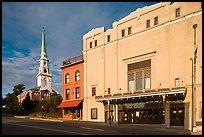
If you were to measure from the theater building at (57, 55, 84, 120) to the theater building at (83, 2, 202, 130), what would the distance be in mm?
1553

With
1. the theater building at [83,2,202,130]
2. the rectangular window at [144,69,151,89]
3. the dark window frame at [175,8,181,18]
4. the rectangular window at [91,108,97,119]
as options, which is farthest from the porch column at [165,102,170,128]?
the rectangular window at [91,108,97,119]

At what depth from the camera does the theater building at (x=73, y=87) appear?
1612 inches

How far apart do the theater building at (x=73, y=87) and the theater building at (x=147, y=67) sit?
1553 millimetres

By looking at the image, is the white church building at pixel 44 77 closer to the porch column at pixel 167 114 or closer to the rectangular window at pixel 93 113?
the rectangular window at pixel 93 113

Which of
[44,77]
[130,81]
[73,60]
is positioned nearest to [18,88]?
[44,77]

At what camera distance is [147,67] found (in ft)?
102

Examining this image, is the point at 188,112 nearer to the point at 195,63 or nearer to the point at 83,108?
the point at 195,63

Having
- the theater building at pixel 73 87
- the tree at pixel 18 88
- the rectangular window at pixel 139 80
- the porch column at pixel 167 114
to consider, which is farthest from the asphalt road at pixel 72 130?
the tree at pixel 18 88

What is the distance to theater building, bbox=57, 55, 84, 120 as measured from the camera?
1612 inches

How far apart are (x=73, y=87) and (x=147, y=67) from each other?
1605cm

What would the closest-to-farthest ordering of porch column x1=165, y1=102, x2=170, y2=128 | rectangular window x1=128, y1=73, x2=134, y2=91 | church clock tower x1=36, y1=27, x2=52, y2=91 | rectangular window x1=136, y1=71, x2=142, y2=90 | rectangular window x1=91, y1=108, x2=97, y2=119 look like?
porch column x1=165, y1=102, x2=170, y2=128, rectangular window x1=136, y1=71, x2=142, y2=90, rectangular window x1=128, y1=73, x2=134, y2=91, rectangular window x1=91, y1=108, x2=97, y2=119, church clock tower x1=36, y1=27, x2=52, y2=91

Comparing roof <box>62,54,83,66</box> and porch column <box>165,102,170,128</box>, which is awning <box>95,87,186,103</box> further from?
roof <box>62,54,83,66</box>

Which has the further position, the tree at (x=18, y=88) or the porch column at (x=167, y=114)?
the tree at (x=18, y=88)

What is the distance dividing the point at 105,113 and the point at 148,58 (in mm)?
10878
